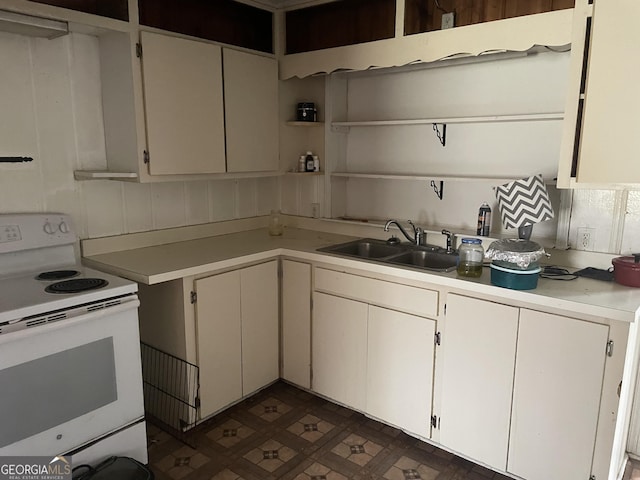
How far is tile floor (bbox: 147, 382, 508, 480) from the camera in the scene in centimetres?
215

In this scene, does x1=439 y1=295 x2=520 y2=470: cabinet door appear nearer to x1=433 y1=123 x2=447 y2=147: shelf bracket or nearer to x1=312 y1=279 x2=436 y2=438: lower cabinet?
x1=312 y1=279 x2=436 y2=438: lower cabinet

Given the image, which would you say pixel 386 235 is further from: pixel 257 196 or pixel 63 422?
pixel 63 422

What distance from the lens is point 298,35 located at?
2.92 meters

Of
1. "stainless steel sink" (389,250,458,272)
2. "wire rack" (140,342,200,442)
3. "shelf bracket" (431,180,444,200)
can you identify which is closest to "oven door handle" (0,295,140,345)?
"wire rack" (140,342,200,442)

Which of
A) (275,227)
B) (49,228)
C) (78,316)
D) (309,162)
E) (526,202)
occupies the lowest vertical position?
(78,316)

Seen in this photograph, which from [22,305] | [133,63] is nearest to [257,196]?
[133,63]

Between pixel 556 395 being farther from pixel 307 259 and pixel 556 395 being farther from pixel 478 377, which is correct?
pixel 307 259

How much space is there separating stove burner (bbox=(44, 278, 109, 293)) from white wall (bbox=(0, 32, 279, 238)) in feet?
1.56

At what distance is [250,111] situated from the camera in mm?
2787

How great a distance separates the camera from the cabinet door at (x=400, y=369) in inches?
88.2

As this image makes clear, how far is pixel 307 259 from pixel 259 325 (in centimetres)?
47

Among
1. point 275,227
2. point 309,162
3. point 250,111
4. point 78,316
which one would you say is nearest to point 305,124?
point 309,162

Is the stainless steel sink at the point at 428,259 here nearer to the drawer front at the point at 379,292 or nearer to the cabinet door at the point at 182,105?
the drawer front at the point at 379,292

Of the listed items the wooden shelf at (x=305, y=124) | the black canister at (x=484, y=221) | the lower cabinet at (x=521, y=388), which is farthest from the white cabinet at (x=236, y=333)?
the black canister at (x=484, y=221)
